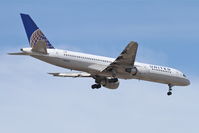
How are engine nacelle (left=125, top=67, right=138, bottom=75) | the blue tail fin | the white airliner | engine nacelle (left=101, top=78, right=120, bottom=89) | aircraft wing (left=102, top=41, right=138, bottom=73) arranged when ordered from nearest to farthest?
aircraft wing (left=102, top=41, right=138, bottom=73), the white airliner, engine nacelle (left=125, top=67, right=138, bottom=75), the blue tail fin, engine nacelle (left=101, top=78, right=120, bottom=89)

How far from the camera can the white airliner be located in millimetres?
80125

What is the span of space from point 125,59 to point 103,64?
13.2 ft

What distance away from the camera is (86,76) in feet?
297

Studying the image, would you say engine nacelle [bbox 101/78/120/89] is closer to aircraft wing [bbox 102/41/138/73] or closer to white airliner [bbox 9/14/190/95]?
white airliner [bbox 9/14/190/95]

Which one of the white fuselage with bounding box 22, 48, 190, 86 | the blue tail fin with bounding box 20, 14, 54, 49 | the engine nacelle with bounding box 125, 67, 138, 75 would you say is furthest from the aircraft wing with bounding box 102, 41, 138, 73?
the blue tail fin with bounding box 20, 14, 54, 49

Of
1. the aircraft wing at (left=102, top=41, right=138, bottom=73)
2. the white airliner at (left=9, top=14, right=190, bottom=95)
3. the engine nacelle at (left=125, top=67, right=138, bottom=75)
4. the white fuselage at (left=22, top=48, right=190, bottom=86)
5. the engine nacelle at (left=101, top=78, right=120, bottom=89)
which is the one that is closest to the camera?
the aircraft wing at (left=102, top=41, right=138, bottom=73)

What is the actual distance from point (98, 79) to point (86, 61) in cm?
746

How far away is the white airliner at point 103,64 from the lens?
80.1 m

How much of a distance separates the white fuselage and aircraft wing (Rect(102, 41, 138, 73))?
0.94 meters

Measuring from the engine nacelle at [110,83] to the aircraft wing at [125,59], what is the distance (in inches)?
211

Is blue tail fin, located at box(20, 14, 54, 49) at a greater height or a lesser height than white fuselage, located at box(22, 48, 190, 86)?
greater

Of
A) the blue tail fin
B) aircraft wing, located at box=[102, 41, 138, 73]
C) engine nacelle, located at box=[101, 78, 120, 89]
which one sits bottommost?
engine nacelle, located at box=[101, 78, 120, 89]

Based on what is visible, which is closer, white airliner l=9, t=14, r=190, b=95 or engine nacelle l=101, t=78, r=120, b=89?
white airliner l=9, t=14, r=190, b=95

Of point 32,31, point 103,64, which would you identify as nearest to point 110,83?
point 103,64
